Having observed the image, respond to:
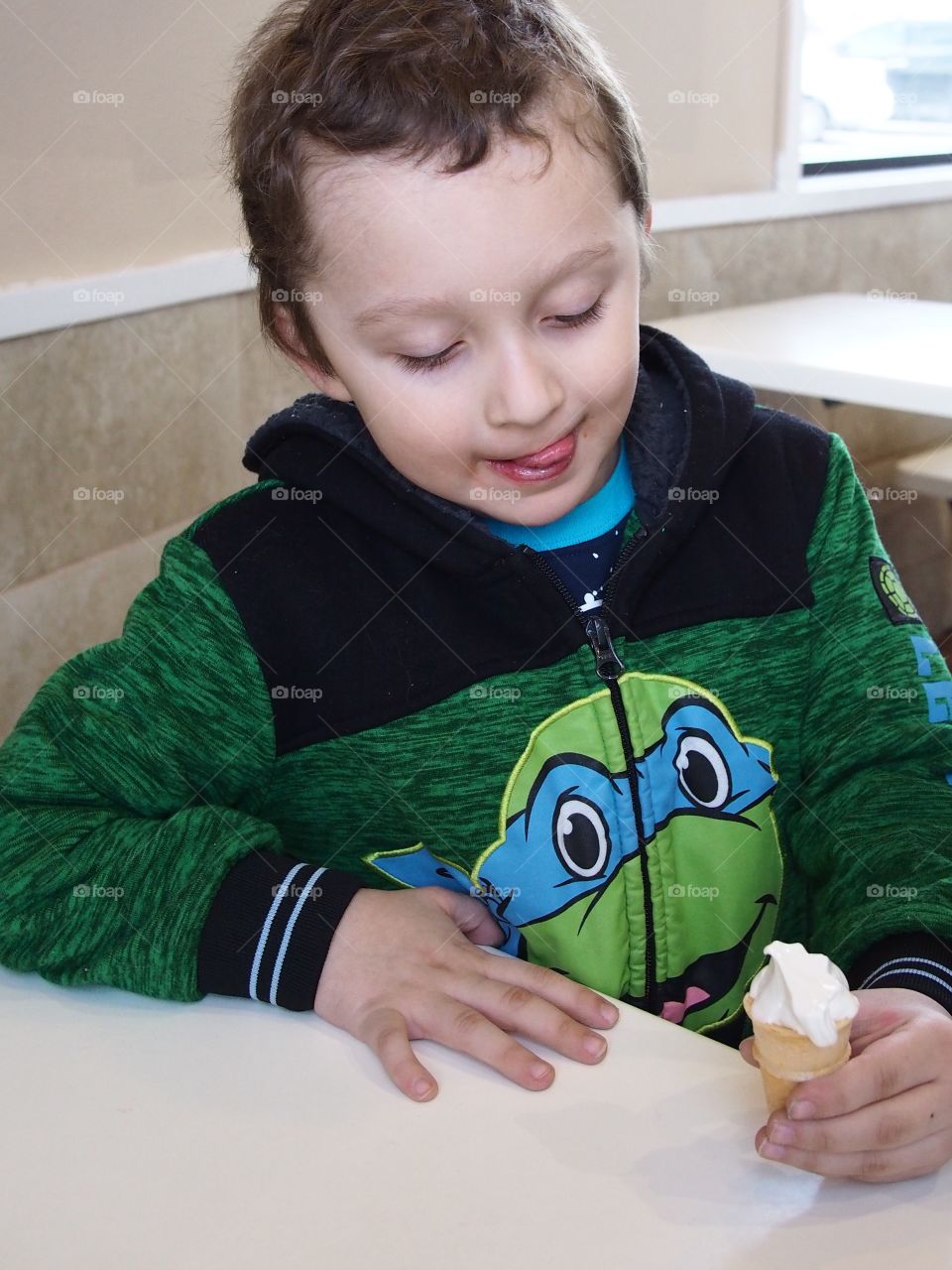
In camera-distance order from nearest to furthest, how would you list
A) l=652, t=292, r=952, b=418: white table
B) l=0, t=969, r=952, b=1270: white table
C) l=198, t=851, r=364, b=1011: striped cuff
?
l=0, t=969, r=952, b=1270: white table, l=198, t=851, r=364, b=1011: striped cuff, l=652, t=292, r=952, b=418: white table

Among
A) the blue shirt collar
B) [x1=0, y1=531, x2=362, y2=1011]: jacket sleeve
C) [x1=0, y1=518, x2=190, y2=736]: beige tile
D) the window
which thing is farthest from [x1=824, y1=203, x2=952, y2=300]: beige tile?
[x1=0, y1=531, x2=362, y2=1011]: jacket sleeve

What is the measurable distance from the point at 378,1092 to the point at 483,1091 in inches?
2.2

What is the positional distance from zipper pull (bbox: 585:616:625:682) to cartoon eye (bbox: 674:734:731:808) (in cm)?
9

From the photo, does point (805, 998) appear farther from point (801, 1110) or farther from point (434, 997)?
point (434, 997)

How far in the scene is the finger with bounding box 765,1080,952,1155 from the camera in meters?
0.60

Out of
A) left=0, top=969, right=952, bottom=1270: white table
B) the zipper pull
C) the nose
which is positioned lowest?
left=0, top=969, right=952, bottom=1270: white table

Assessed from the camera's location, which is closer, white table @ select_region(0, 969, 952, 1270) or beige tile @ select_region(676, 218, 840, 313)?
white table @ select_region(0, 969, 952, 1270)

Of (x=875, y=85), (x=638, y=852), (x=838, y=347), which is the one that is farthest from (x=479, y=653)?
(x=875, y=85)

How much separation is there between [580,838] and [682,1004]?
176 mm

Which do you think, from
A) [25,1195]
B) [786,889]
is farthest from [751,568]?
[25,1195]

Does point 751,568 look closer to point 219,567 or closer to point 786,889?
point 786,889

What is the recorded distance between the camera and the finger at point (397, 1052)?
693 millimetres

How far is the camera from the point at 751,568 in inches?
42.0

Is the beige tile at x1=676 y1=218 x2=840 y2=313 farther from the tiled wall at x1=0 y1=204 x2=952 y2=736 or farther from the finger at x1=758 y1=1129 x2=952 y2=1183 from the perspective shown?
the finger at x1=758 y1=1129 x2=952 y2=1183
